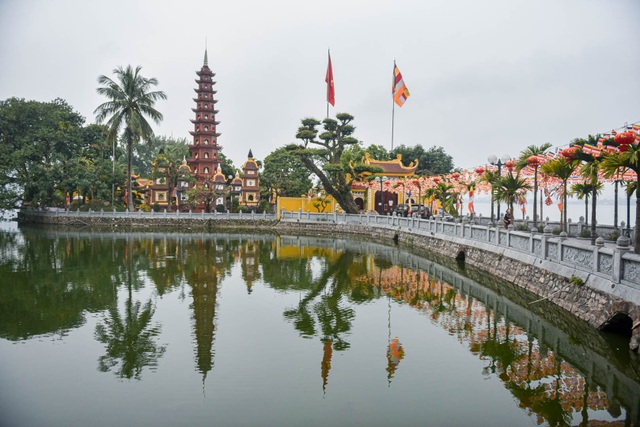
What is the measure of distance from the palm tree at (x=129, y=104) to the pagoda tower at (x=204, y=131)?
9.83 metres

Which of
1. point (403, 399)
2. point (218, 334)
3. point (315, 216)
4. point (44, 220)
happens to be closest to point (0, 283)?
point (218, 334)

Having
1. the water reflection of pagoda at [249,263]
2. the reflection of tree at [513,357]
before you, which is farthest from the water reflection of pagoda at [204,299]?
the reflection of tree at [513,357]

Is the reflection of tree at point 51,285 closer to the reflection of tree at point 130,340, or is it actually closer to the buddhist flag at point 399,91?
the reflection of tree at point 130,340

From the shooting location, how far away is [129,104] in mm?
38000

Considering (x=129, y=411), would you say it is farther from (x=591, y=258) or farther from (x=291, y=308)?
(x=591, y=258)

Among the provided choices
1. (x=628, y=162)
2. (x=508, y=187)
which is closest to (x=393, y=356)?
(x=628, y=162)

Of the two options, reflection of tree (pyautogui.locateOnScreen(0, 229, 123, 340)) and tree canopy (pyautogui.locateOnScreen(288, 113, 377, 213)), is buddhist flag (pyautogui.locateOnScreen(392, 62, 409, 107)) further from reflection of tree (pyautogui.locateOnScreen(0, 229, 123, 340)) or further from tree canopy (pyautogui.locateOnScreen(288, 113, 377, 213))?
reflection of tree (pyautogui.locateOnScreen(0, 229, 123, 340))

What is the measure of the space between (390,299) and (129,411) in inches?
333

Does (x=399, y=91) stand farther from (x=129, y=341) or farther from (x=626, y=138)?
(x=129, y=341)

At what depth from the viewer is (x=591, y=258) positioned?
10.1 metres

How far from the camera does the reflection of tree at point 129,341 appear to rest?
8.09 m

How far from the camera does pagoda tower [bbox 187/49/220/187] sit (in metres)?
48.8

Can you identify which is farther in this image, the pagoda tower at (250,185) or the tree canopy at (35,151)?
the pagoda tower at (250,185)

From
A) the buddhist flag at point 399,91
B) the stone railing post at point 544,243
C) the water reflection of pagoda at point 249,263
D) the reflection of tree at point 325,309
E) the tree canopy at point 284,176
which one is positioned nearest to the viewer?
the reflection of tree at point 325,309
